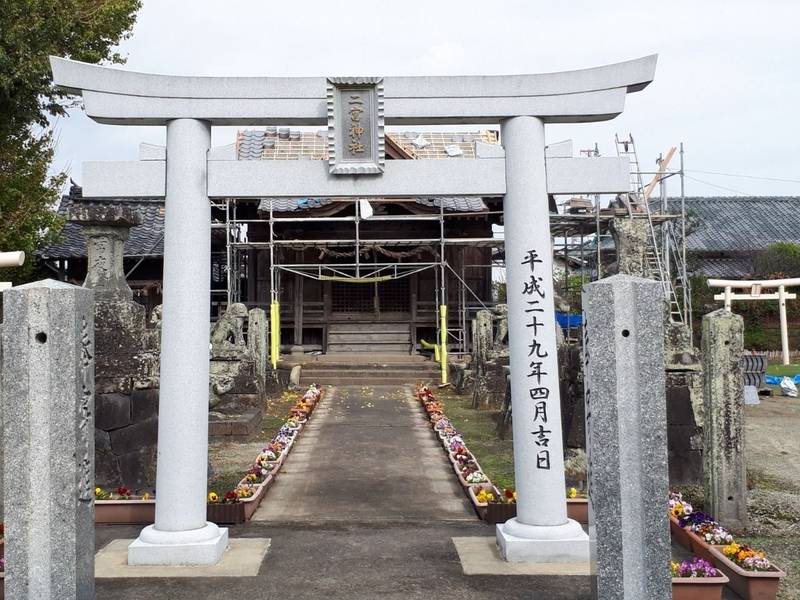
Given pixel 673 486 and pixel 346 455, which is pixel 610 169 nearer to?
pixel 673 486

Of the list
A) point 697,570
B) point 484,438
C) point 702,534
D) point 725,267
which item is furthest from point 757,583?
point 725,267

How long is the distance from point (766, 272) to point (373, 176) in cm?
A: 2503

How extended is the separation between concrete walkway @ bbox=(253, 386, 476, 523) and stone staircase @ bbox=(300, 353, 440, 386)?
16.0 feet

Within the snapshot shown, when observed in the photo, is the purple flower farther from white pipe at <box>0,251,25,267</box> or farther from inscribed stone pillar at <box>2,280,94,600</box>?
white pipe at <box>0,251,25,267</box>

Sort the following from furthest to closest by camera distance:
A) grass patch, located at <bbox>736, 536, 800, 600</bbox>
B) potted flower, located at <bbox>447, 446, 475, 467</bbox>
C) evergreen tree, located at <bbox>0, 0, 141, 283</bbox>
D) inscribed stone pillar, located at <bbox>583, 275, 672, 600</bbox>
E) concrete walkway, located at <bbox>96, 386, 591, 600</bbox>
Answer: evergreen tree, located at <bbox>0, 0, 141, 283</bbox> < potted flower, located at <bbox>447, 446, 475, 467</bbox> < grass patch, located at <bbox>736, 536, 800, 600</bbox> < concrete walkway, located at <bbox>96, 386, 591, 600</bbox> < inscribed stone pillar, located at <bbox>583, 275, 672, 600</bbox>

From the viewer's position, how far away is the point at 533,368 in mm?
5715

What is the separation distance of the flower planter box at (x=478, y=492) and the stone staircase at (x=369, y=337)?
14.8 m

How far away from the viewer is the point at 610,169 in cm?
579

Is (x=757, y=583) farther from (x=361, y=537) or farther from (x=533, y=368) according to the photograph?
(x=361, y=537)

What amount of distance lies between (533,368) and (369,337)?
17.5 meters

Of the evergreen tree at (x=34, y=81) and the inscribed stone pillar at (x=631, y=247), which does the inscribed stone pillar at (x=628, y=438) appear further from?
the evergreen tree at (x=34, y=81)

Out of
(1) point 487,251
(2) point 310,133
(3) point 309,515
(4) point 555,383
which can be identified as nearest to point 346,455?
(3) point 309,515

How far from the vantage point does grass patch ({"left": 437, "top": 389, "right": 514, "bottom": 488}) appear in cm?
942

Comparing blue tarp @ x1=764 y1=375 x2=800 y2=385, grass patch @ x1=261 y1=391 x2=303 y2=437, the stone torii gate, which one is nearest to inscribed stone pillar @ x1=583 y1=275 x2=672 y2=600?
the stone torii gate
